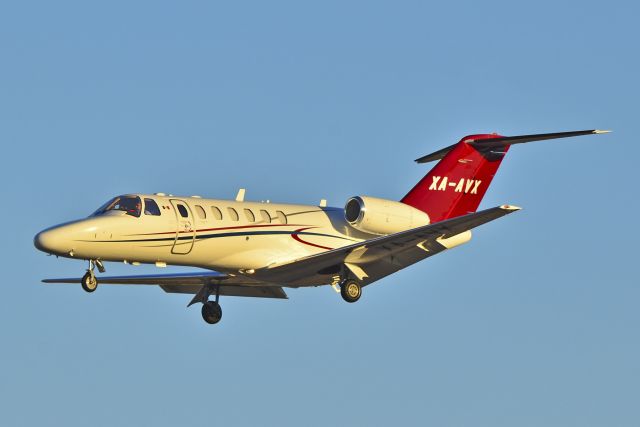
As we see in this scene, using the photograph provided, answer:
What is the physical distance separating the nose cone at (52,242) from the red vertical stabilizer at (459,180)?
32.2ft

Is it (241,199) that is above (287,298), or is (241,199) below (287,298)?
above

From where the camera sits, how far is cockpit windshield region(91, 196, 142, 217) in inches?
1319

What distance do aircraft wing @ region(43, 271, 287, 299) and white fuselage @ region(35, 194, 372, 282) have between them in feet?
5.71

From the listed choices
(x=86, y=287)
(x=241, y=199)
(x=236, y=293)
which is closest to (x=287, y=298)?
(x=236, y=293)

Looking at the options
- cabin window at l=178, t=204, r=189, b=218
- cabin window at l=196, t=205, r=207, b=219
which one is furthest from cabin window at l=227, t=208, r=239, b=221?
cabin window at l=178, t=204, r=189, b=218

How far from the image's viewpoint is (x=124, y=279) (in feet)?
123

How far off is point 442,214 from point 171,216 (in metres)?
7.86

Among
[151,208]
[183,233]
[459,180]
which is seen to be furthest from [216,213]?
[459,180]

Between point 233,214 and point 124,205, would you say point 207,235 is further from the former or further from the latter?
point 124,205

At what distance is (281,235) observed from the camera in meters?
35.4

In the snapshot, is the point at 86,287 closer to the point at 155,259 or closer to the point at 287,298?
the point at 155,259

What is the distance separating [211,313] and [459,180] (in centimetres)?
739

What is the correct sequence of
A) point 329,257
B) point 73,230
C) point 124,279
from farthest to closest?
point 124,279, point 329,257, point 73,230

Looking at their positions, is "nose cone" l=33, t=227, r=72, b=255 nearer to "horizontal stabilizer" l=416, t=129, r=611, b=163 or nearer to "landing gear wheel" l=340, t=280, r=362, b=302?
"landing gear wheel" l=340, t=280, r=362, b=302
